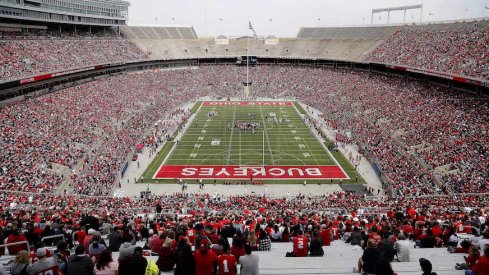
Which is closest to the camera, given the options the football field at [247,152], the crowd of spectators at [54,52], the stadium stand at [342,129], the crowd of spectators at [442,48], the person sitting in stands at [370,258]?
the person sitting in stands at [370,258]

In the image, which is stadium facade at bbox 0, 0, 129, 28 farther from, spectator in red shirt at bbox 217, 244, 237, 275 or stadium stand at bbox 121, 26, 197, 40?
spectator in red shirt at bbox 217, 244, 237, 275

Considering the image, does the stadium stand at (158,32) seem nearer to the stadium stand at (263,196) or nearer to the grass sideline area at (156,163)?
the stadium stand at (263,196)

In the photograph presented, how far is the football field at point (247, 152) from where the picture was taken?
2934 centimetres

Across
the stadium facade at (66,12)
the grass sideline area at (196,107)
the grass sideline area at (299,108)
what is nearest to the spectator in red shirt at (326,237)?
the grass sideline area at (299,108)

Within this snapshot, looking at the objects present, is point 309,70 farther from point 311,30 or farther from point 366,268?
point 366,268

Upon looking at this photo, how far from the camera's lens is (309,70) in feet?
227

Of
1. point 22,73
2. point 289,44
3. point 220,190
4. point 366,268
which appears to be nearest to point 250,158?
point 220,190

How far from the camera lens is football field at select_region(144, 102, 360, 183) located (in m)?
29.3

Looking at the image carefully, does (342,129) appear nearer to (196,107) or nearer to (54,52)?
(196,107)

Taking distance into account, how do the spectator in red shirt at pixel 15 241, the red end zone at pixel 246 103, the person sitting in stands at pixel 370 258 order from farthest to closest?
1. the red end zone at pixel 246 103
2. the spectator in red shirt at pixel 15 241
3. the person sitting in stands at pixel 370 258

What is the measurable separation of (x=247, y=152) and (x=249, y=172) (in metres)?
4.76

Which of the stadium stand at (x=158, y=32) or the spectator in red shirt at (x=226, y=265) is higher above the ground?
the stadium stand at (x=158, y=32)

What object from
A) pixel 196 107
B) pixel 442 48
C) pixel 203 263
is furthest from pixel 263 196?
pixel 196 107

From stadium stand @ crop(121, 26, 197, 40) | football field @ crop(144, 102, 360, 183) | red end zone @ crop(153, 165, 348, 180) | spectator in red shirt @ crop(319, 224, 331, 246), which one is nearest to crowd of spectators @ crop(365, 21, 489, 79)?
football field @ crop(144, 102, 360, 183)
